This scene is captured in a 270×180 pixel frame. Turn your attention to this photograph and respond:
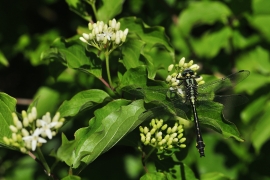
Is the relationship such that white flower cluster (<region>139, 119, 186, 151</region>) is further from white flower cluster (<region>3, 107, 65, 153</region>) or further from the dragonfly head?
white flower cluster (<region>3, 107, 65, 153</region>)

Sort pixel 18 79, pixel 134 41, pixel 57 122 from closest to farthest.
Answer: pixel 57 122, pixel 134 41, pixel 18 79

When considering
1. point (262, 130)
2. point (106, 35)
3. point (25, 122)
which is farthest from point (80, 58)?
point (262, 130)

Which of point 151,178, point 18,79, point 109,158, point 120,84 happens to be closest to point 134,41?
point 120,84

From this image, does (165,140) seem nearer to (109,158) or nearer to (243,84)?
(243,84)

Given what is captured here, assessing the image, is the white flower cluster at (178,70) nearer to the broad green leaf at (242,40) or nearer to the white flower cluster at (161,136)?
the white flower cluster at (161,136)

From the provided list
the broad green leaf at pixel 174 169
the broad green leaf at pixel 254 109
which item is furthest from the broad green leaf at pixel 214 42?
the broad green leaf at pixel 174 169

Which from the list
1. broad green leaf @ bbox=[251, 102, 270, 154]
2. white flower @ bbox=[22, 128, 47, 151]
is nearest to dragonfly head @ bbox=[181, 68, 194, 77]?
white flower @ bbox=[22, 128, 47, 151]
